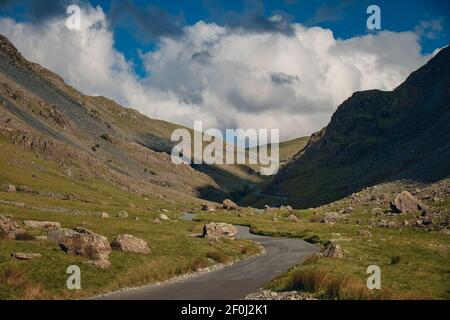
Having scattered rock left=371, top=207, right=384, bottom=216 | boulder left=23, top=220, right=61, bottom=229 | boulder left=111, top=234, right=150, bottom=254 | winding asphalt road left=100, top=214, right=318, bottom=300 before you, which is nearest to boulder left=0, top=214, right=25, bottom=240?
boulder left=111, top=234, right=150, bottom=254

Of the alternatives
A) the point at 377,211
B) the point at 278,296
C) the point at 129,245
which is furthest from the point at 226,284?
the point at 377,211

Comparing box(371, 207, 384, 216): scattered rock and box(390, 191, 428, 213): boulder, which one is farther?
box(371, 207, 384, 216): scattered rock

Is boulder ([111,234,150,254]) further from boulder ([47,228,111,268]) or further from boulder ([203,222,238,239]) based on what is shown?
boulder ([203,222,238,239])

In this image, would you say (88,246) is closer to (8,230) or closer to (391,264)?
(8,230)

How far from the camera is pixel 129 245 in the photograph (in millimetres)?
59781

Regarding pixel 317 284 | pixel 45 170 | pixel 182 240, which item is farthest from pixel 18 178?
pixel 317 284

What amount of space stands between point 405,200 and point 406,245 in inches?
2291

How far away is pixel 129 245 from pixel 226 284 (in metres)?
15.5

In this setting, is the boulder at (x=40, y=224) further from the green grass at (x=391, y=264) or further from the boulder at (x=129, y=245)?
the green grass at (x=391, y=264)

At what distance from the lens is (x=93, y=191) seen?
574ft

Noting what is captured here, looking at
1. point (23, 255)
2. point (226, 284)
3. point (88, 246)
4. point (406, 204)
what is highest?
point (406, 204)

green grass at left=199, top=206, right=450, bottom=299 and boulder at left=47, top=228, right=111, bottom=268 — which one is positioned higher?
boulder at left=47, top=228, right=111, bottom=268

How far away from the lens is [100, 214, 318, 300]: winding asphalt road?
43.9 metres

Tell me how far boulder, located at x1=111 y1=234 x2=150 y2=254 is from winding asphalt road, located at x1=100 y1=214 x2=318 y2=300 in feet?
29.8
